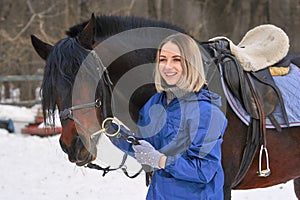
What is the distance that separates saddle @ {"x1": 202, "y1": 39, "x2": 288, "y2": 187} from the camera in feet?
9.37

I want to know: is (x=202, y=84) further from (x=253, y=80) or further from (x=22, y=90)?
(x=22, y=90)

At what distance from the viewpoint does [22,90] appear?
11164 millimetres

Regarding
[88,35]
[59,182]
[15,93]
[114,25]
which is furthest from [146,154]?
[15,93]

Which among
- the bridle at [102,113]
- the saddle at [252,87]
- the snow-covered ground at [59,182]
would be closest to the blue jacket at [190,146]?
the bridle at [102,113]

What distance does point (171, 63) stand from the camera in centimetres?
227

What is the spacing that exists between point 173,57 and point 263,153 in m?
1.05

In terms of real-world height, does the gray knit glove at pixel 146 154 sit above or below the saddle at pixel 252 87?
below

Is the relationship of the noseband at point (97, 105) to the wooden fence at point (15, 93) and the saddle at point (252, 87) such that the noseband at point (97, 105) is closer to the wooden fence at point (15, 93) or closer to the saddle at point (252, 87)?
the saddle at point (252, 87)

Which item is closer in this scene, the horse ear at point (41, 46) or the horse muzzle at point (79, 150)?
the horse muzzle at point (79, 150)

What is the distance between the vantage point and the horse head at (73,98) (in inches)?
95.0

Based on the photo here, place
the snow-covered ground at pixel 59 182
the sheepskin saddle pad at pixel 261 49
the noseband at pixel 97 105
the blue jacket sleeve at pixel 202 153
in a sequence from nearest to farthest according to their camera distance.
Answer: the blue jacket sleeve at pixel 202 153, the noseband at pixel 97 105, the sheepskin saddle pad at pixel 261 49, the snow-covered ground at pixel 59 182

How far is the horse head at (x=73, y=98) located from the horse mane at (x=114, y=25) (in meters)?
0.27

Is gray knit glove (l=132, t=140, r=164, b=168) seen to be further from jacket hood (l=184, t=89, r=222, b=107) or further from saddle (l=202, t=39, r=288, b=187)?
saddle (l=202, t=39, r=288, b=187)

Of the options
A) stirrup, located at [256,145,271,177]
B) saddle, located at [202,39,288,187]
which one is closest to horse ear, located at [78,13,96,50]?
saddle, located at [202,39,288,187]
